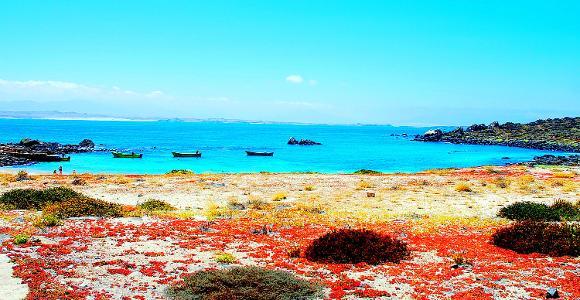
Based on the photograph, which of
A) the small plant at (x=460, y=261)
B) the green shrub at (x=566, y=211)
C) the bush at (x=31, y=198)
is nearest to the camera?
the small plant at (x=460, y=261)

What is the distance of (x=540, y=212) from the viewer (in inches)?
1164

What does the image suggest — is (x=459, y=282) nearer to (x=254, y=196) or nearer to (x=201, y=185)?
(x=254, y=196)

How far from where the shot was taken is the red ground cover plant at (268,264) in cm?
1492

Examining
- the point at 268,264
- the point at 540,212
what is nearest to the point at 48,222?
the point at 268,264

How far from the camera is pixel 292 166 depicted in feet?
337

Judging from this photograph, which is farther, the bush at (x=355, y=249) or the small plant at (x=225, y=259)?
the bush at (x=355, y=249)

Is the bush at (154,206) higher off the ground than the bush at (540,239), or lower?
lower

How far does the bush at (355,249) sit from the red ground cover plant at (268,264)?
0.40 meters

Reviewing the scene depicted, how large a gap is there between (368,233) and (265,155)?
350ft

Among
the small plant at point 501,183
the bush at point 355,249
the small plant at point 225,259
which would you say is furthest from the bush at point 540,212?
the small plant at point 225,259

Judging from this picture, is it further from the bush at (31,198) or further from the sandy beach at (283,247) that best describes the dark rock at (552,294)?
the bush at (31,198)

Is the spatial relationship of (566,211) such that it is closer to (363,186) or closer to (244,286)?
(363,186)

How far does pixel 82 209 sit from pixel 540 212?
28.0 metres

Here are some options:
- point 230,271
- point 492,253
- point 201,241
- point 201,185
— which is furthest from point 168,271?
point 201,185
